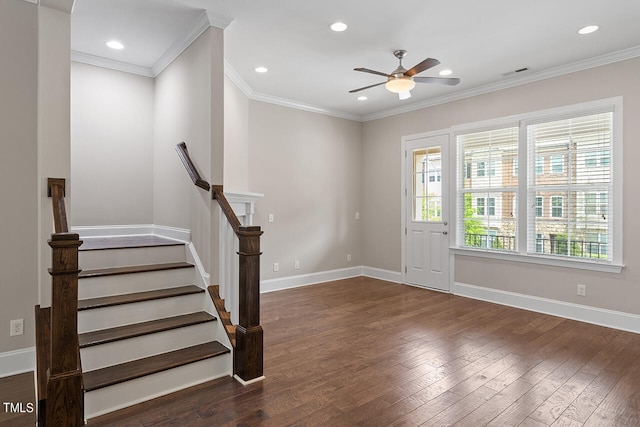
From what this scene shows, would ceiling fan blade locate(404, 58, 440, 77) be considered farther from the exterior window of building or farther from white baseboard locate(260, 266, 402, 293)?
white baseboard locate(260, 266, 402, 293)

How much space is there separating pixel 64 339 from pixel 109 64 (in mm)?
3453

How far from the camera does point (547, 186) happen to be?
14.5 feet

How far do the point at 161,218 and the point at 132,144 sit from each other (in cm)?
99

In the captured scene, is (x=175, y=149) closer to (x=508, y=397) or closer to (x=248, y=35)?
(x=248, y=35)

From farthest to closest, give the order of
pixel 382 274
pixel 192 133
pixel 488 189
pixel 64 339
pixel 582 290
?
1. pixel 382 274
2. pixel 488 189
3. pixel 582 290
4. pixel 192 133
5. pixel 64 339

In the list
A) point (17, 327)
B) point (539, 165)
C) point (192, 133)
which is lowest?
point (17, 327)

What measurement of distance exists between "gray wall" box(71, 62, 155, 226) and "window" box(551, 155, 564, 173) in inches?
194

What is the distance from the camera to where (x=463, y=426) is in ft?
7.00

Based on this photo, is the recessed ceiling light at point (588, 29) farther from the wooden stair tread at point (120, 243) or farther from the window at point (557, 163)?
the wooden stair tread at point (120, 243)

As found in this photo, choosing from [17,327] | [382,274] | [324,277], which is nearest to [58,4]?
[17,327]

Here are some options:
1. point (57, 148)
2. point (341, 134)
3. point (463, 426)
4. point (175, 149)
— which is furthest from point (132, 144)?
point (463, 426)

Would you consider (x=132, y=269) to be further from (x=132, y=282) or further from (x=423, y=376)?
(x=423, y=376)

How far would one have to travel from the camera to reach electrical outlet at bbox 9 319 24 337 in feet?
9.39

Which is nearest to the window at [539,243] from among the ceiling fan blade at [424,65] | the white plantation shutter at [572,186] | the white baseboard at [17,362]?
the white plantation shutter at [572,186]
